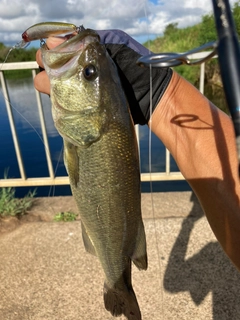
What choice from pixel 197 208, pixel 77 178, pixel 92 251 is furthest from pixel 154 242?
pixel 77 178

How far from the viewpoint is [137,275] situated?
9.95ft

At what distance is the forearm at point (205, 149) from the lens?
4.93 feet

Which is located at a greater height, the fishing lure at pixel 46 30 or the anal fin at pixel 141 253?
the fishing lure at pixel 46 30

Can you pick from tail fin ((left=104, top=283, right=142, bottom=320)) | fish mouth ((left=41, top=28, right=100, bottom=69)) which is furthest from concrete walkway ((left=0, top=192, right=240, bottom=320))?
fish mouth ((left=41, top=28, right=100, bottom=69))

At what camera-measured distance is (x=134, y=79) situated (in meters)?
1.60

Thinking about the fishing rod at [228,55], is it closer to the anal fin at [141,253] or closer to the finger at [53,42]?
the finger at [53,42]

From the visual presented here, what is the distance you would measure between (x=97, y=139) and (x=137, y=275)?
1979 millimetres

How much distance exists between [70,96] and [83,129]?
160 mm

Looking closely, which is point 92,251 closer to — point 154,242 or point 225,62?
point 225,62

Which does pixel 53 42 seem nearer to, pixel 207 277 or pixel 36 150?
pixel 207 277

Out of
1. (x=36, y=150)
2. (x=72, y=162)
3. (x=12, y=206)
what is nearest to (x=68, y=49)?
(x=72, y=162)

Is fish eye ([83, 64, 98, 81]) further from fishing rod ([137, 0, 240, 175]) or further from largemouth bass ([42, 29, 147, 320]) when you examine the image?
fishing rod ([137, 0, 240, 175])

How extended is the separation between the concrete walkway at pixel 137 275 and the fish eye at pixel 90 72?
6.56ft

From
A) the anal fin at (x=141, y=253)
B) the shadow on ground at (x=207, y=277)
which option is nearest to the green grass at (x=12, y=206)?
the shadow on ground at (x=207, y=277)
